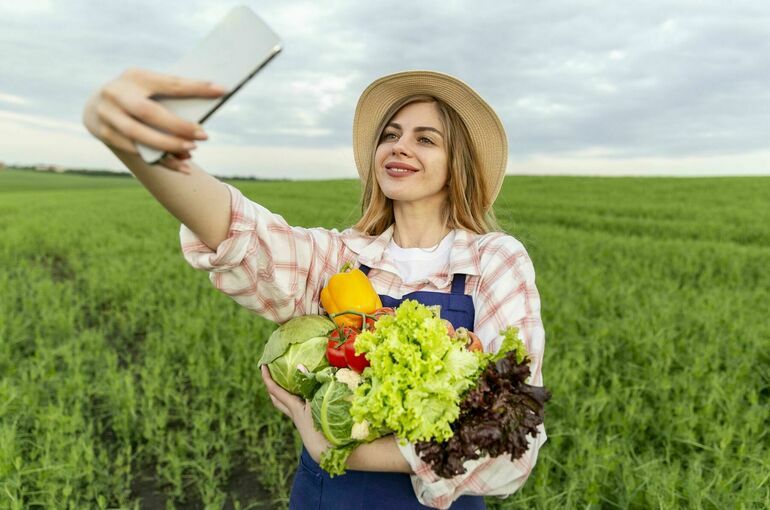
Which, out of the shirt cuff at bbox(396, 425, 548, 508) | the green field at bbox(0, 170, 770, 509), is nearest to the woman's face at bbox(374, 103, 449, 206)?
the green field at bbox(0, 170, 770, 509)

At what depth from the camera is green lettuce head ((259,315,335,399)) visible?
1461mm

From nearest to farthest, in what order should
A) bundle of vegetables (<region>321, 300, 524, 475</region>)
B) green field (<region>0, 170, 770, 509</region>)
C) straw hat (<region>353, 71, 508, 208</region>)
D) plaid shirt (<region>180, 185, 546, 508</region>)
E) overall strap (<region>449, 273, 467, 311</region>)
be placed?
bundle of vegetables (<region>321, 300, 524, 475</region>) < plaid shirt (<region>180, 185, 546, 508</region>) < overall strap (<region>449, 273, 467, 311</region>) < straw hat (<region>353, 71, 508, 208</region>) < green field (<region>0, 170, 770, 509</region>)

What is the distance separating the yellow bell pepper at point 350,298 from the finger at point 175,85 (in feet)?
2.48

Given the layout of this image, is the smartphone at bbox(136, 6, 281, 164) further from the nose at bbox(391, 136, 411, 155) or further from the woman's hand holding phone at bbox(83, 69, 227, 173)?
the nose at bbox(391, 136, 411, 155)

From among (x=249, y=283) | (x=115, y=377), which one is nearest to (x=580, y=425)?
(x=249, y=283)

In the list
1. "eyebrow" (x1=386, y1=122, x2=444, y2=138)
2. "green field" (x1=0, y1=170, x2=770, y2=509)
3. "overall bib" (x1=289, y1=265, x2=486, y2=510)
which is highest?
"eyebrow" (x1=386, y1=122, x2=444, y2=138)

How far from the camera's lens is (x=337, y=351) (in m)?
1.41

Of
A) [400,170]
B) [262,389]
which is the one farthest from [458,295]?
[262,389]

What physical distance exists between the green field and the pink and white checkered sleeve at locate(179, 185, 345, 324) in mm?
517

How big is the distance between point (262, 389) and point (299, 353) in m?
2.67

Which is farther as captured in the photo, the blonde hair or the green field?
the green field

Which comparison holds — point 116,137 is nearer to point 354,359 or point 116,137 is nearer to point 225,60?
point 225,60

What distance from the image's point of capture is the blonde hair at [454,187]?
1920mm

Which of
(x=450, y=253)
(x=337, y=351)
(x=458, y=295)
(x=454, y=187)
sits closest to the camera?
(x=337, y=351)
